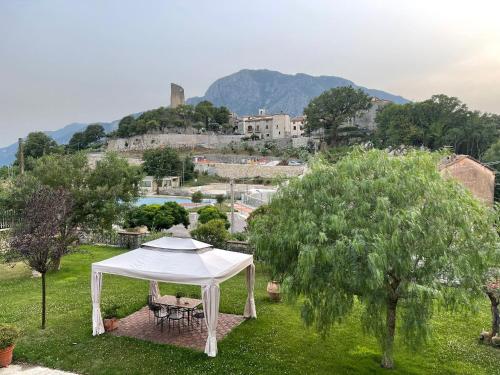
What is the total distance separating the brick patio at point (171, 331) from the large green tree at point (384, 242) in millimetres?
3344

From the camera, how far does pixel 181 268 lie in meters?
8.61

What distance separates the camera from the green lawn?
305 inches

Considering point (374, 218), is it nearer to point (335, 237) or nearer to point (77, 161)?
point (335, 237)

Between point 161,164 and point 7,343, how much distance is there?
55.4 m

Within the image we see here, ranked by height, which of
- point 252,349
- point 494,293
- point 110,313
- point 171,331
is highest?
point 494,293

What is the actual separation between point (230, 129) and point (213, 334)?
99.2 m

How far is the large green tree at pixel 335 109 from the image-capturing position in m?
80.9

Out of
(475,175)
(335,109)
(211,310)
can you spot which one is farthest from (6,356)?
(335,109)

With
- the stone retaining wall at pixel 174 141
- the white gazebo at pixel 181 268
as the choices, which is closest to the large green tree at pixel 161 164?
the stone retaining wall at pixel 174 141

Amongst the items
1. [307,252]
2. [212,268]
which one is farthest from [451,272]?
[212,268]

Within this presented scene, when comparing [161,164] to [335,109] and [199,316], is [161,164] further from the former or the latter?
[199,316]

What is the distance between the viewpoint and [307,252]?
5.96 meters

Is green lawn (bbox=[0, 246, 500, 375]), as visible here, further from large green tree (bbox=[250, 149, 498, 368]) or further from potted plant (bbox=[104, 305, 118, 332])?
large green tree (bbox=[250, 149, 498, 368])

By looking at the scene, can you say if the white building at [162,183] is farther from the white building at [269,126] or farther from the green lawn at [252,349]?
the green lawn at [252,349]
